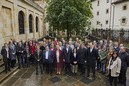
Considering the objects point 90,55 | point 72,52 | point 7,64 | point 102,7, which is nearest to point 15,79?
point 7,64

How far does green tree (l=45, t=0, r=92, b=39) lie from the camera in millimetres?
16500

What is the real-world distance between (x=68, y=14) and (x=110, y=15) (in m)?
18.8

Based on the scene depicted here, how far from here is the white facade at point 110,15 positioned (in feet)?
87.4

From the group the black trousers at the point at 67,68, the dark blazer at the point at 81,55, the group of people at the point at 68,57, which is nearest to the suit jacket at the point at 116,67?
the group of people at the point at 68,57

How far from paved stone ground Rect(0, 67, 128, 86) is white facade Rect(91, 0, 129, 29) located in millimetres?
22741

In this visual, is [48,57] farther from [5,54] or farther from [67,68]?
[5,54]

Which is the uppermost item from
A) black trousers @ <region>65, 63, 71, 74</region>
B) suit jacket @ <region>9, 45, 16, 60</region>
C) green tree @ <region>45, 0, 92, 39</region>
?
green tree @ <region>45, 0, 92, 39</region>

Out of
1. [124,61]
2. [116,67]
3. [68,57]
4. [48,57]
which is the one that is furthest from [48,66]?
[124,61]

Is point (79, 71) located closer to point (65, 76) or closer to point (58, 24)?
point (65, 76)

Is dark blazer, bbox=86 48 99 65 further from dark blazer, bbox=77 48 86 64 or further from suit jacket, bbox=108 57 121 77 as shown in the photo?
suit jacket, bbox=108 57 121 77

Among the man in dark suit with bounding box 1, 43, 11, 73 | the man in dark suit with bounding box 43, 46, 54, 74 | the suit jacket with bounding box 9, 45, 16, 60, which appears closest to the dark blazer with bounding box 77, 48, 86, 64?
the man in dark suit with bounding box 43, 46, 54, 74

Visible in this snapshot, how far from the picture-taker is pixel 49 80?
7.00 metres

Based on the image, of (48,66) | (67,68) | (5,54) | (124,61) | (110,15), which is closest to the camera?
(124,61)

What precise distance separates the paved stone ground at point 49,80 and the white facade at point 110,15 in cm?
Result: 2274
